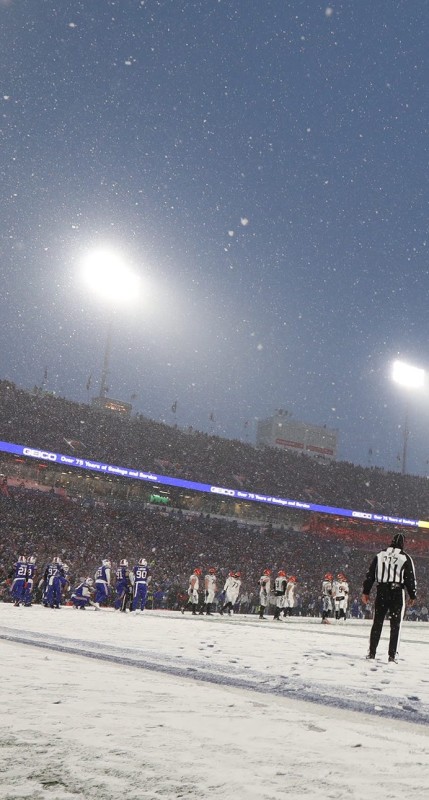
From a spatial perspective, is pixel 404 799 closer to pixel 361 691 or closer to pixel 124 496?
pixel 361 691

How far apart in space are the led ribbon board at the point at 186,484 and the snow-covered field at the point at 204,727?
32.8 meters

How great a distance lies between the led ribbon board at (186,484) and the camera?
39691 mm

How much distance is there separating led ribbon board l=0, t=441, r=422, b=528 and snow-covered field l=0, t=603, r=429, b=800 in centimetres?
3285

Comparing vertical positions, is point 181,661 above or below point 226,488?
below

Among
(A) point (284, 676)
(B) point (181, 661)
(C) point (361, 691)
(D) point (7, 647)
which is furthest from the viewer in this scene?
(D) point (7, 647)

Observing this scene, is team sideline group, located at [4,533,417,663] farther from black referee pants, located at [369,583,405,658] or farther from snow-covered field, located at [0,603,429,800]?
snow-covered field, located at [0,603,429,800]

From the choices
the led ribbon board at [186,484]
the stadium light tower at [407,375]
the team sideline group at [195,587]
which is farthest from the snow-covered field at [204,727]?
the stadium light tower at [407,375]

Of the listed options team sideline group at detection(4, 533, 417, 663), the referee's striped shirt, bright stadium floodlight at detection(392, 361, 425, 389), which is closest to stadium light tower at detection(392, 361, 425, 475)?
bright stadium floodlight at detection(392, 361, 425, 389)

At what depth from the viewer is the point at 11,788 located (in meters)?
2.66

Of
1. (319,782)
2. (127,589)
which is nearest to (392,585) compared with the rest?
(319,782)

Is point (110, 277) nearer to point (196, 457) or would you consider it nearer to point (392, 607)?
point (196, 457)

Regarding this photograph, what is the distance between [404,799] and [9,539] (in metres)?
30.5

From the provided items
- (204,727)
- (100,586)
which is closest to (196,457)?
(100,586)

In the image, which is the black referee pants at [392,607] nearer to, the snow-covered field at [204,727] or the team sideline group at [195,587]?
the team sideline group at [195,587]
